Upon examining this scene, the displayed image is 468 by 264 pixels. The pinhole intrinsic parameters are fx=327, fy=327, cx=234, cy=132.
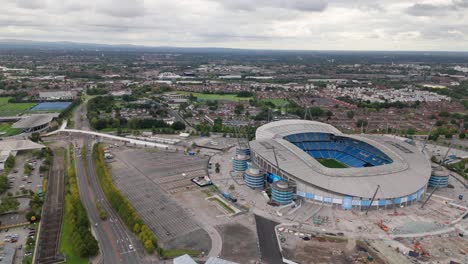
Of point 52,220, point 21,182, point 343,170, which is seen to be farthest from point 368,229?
point 21,182

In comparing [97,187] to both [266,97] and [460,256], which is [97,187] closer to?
[460,256]

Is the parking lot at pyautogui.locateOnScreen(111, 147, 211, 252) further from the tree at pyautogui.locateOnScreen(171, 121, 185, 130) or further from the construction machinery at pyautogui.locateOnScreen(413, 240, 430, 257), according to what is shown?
the construction machinery at pyautogui.locateOnScreen(413, 240, 430, 257)

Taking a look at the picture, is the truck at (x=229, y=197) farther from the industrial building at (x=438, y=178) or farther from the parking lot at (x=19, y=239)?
the industrial building at (x=438, y=178)

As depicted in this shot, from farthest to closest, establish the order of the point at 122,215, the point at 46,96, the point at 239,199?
the point at 46,96, the point at 239,199, the point at 122,215

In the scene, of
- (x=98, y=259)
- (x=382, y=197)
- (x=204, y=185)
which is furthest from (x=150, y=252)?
(x=382, y=197)

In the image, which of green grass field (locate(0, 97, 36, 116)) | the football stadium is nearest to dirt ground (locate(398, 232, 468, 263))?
the football stadium

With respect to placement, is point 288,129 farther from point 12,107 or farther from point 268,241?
point 12,107
